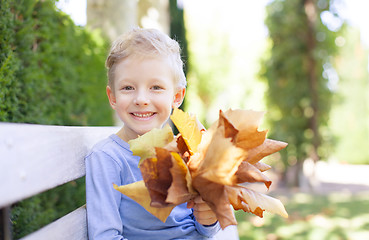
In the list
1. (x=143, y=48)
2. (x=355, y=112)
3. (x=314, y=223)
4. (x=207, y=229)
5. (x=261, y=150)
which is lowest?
(x=355, y=112)

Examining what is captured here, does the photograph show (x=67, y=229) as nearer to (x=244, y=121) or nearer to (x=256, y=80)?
(x=244, y=121)

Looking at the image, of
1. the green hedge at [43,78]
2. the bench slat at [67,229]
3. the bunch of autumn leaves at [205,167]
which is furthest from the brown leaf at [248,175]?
the green hedge at [43,78]

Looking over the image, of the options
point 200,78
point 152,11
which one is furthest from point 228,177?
point 200,78

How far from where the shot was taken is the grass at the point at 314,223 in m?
4.81

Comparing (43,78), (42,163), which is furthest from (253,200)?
(43,78)

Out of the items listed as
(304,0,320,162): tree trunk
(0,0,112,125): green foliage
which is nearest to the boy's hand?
(0,0,112,125): green foliage

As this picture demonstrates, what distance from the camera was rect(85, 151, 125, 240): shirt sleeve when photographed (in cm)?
132

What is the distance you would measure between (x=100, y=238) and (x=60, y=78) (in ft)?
5.87

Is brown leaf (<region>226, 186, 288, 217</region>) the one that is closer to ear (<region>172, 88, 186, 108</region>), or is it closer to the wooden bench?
the wooden bench

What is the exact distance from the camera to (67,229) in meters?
1.29

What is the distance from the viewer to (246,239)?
479 cm

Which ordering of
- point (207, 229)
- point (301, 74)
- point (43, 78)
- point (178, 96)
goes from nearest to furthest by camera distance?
point (207, 229) → point (178, 96) → point (43, 78) → point (301, 74)

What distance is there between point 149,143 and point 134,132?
1.87 feet

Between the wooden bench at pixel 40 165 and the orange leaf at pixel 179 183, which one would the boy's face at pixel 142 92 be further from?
the orange leaf at pixel 179 183
